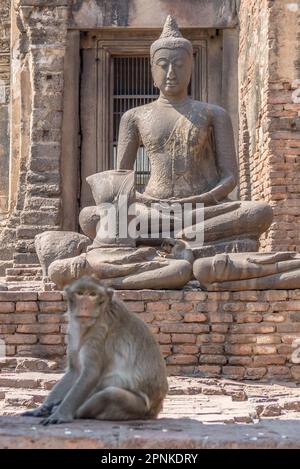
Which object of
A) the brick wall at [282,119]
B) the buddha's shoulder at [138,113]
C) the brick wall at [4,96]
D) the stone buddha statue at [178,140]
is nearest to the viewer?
the stone buddha statue at [178,140]

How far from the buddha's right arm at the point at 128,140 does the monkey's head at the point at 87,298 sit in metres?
4.72

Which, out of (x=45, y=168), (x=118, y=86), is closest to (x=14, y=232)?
(x=45, y=168)

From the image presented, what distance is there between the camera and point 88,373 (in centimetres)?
387

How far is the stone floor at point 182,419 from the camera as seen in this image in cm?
330

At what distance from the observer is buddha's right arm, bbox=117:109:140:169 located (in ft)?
28.4

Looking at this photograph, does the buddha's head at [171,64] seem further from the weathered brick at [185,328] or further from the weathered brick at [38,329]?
the weathered brick at [38,329]

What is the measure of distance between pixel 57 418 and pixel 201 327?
3.20 meters

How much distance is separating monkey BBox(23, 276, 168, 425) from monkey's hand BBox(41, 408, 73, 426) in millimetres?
48

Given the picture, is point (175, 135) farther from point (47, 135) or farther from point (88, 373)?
point (88, 373)

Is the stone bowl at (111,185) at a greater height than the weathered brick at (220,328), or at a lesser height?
greater

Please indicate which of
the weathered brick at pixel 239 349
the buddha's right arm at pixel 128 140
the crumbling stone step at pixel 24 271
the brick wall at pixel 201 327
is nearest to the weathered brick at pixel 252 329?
the brick wall at pixel 201 327

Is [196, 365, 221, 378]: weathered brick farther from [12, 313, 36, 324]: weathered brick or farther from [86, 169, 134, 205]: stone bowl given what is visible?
[86, 169, 134, 205]: stone bowl

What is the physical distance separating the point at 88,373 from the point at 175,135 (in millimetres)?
4833

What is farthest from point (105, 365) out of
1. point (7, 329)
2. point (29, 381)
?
point (7, 329)
